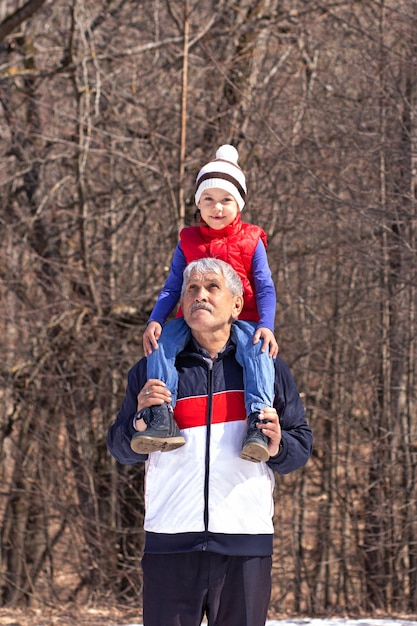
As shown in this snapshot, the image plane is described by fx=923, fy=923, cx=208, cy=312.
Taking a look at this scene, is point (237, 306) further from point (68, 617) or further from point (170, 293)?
point (68, 617)

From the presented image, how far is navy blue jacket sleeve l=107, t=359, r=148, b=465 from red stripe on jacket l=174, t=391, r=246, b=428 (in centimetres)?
15

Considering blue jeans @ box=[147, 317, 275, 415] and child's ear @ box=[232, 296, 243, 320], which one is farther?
child's ear @ box=[232, 296, 243, 320]

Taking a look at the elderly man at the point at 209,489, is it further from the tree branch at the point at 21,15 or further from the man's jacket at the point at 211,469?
the tree branch at the point at 21,15

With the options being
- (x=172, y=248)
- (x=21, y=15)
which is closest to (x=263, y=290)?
(x=21, y=15)

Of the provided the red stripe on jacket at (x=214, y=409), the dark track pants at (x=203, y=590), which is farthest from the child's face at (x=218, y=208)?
the dark track pants at (x=203, y=590)

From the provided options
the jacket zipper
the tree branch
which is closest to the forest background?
the tree branch

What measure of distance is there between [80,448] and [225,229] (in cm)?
604

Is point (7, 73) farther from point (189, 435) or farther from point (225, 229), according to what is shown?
point (189, 435)

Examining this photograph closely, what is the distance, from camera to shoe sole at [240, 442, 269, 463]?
256cm

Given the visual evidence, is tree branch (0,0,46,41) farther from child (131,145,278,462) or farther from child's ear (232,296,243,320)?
child's ear (232,296,243,320)

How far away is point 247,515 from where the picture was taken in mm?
2650

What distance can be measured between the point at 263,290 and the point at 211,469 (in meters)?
0.70

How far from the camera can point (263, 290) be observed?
3.09 meters

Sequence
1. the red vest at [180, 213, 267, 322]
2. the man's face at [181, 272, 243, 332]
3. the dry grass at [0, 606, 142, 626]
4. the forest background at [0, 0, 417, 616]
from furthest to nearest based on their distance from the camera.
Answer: the forest background at [0, 0, 417, 616]
the dry grass at [0, 606, 142, 626]
the red vest at [180, 213, 267, 322]
the man's face at [181, 272, 243, 332]
